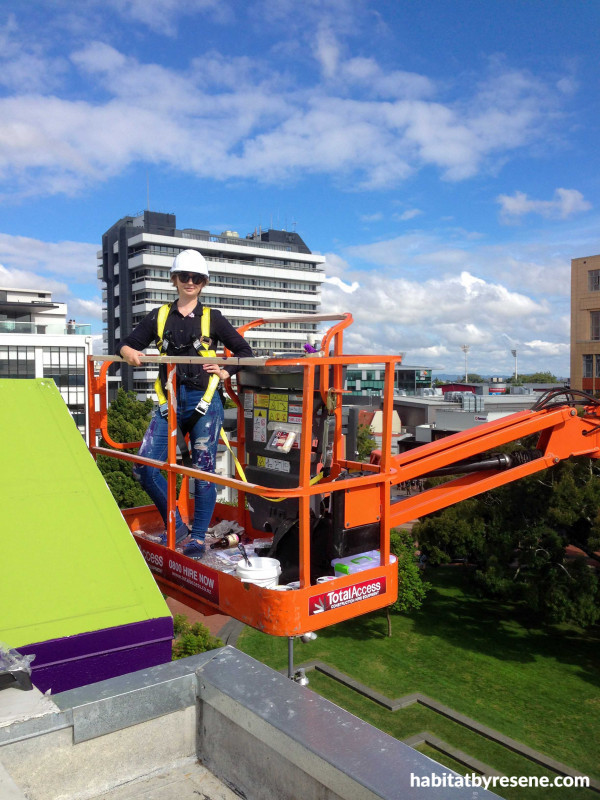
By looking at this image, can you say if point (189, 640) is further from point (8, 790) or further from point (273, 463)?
point (8, 790)

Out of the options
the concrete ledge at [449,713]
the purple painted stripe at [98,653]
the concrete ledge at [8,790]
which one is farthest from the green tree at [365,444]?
the concrete ledge at [8,790]

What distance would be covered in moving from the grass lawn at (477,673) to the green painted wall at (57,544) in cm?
1616

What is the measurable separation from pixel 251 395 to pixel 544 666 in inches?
918

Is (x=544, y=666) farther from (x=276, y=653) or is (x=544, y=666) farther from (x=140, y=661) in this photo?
(x=140, y=661)

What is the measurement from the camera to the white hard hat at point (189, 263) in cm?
706

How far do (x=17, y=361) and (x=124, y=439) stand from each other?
27.0m

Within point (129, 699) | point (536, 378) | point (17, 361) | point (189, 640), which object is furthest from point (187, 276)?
point (536, 378)

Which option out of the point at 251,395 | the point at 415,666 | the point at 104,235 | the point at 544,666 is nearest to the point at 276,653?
the point at 415,666

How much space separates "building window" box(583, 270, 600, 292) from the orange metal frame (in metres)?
44.4

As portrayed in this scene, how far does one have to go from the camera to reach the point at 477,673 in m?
25.7

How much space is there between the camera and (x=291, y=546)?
6906 mm

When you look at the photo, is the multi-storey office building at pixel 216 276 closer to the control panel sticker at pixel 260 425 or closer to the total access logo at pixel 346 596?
the control panel sticker at pixel 260 425

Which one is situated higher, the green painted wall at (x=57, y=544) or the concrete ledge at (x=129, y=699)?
the green painted wall at (x=57, y=544)

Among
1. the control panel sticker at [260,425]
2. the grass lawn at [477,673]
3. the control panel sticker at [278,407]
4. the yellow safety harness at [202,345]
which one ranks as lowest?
the grass lawn at [477,673]
